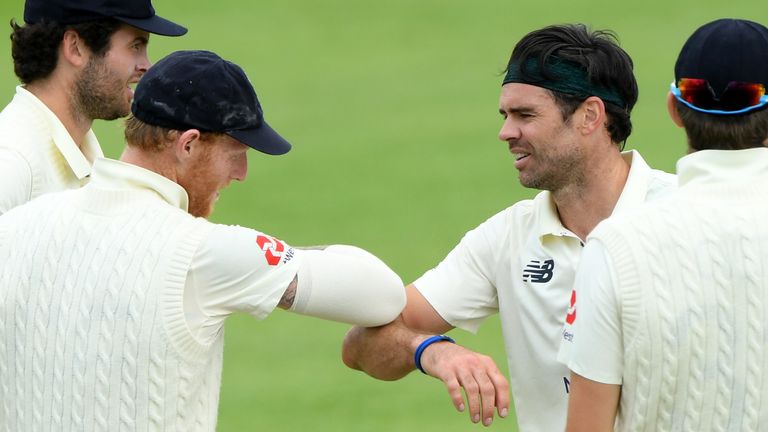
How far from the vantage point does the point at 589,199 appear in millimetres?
4848

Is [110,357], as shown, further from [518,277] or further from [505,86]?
[505,86]

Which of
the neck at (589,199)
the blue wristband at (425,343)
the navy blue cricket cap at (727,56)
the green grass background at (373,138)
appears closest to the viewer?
the navy blue cricket cap at (727,56)

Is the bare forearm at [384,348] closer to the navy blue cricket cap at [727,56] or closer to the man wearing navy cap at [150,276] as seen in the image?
the man wearing navy cap at [150,276]

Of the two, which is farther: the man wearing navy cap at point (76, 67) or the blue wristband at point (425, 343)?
the man wearing navy cap at point (76, 67)

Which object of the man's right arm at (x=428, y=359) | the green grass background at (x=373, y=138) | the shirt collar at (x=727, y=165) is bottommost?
the green grass background at (x=373, y=138)

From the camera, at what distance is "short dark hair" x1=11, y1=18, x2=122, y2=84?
17.1 feet

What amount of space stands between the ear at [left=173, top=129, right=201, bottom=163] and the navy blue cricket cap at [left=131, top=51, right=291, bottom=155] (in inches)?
0.8

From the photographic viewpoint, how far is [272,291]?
3.97 m

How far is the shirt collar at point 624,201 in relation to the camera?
188 inches

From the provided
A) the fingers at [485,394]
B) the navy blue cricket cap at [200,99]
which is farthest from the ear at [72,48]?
the fingers at [485,394]

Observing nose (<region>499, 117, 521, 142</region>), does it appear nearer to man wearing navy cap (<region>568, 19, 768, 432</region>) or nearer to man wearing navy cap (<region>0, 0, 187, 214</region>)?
man wearing navy cap (<region>568, 19, 768, 432</region>)

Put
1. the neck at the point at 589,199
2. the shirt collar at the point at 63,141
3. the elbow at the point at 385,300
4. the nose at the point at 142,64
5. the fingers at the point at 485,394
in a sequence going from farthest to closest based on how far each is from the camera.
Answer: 1. the nose at the point at 142,64
2. the shirt collar at the point at 63,141
3. the neck at the point at 589,199
4. the elbow at the point at 385,300
5. the fingers at the point at 485,394

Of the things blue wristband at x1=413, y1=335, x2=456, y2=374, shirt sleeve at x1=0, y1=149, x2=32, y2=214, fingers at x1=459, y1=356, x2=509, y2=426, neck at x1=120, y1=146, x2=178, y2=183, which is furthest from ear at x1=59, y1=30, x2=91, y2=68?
fingers at x1=459, y1=356, x2=509, y2=426

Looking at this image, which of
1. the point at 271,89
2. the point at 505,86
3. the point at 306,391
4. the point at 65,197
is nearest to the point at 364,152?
the point at 271,89
